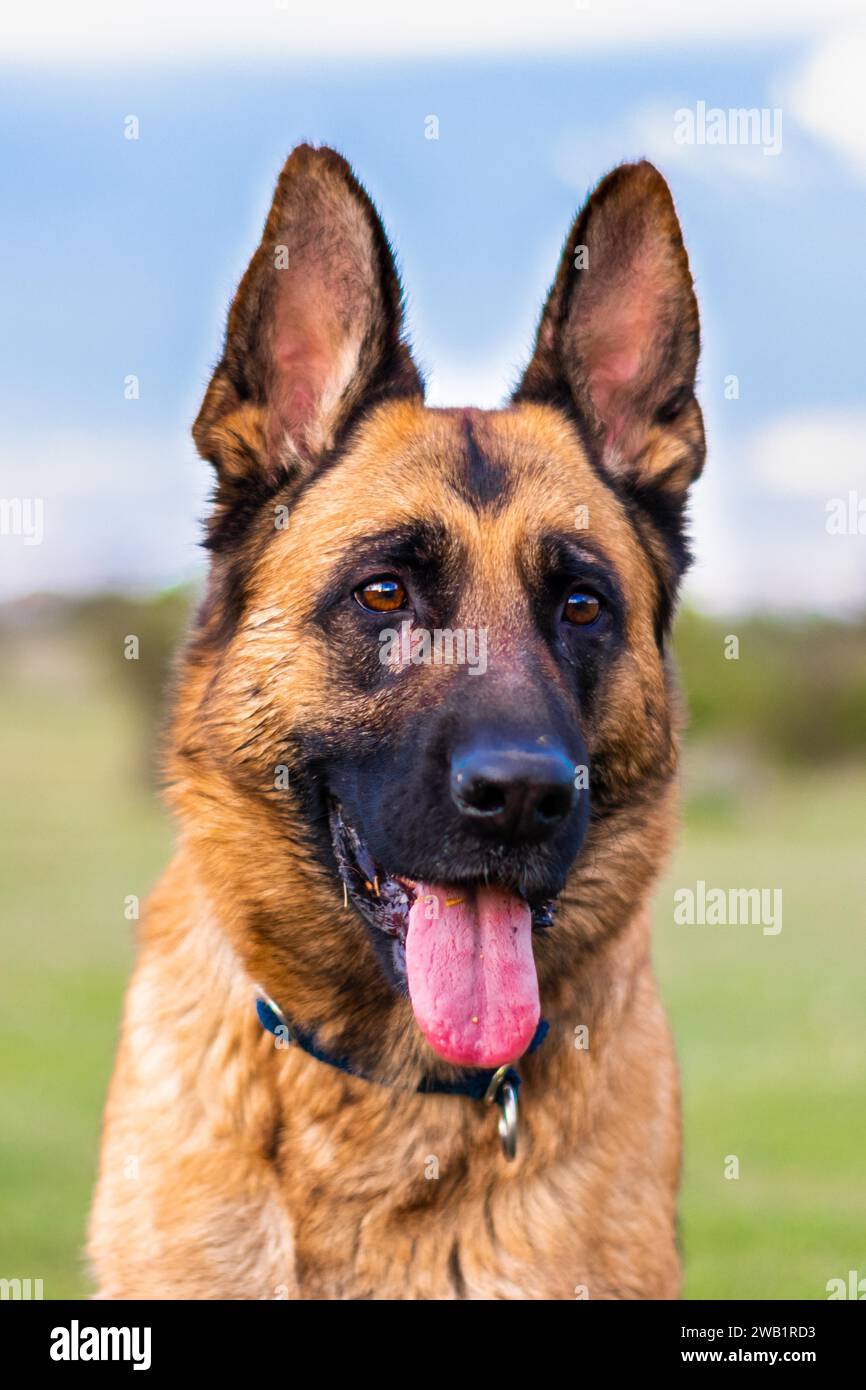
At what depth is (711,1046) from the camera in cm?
1434

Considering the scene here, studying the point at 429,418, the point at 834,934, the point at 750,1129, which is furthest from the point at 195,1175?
the point at 834,934

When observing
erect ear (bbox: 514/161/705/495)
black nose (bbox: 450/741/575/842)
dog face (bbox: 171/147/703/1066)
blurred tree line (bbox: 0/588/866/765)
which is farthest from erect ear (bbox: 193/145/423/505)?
blurred tree line (bbox: 0/588/866/765)

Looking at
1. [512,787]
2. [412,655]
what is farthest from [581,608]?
[512,787]

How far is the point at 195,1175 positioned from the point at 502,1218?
31.0 inches

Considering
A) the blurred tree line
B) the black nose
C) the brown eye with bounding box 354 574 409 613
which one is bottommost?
the black nose

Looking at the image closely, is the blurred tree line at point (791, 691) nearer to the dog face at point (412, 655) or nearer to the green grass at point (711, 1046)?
the green grass at point (711, 1046)

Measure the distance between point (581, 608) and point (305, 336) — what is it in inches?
42.6

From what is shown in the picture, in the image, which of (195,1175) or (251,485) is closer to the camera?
(195,1175)

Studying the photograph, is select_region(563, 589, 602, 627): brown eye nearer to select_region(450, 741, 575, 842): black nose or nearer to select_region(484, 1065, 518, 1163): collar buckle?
select_region(450, 741, 575, 842): black nose

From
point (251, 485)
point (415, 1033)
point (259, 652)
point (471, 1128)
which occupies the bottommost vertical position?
point (471, 1128)

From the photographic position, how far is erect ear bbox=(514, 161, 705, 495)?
4211 mm

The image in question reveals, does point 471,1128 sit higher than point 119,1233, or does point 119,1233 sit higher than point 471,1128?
point 471,1128
